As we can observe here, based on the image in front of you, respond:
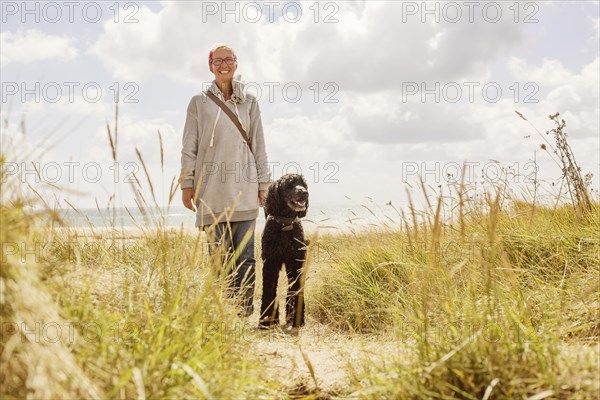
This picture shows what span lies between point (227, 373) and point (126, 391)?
48cm

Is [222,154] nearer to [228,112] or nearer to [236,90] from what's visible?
[228,112]

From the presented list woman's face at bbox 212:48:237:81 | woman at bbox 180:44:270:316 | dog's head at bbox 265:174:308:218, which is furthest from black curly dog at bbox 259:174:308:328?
woman's face at bbox 212:48:237:81

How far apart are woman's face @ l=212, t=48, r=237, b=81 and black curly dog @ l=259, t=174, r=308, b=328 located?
1176mm

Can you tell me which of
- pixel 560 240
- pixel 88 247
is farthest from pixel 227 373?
pixel 560 240

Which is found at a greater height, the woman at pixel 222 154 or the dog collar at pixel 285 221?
the woman at pixel 222 154

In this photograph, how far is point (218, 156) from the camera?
5156 millimetres

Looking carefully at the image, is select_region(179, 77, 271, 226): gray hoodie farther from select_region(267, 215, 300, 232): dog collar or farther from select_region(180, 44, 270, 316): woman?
select_region(267, 215, 300, 232): dog collar

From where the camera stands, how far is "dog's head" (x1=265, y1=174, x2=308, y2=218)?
5.08m

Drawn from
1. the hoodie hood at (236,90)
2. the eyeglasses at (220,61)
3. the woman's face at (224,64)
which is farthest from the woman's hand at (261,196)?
the eyeglasses at (220,61)

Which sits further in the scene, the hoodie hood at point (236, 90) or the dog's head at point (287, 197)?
the hoodie hood at point (236, 90)

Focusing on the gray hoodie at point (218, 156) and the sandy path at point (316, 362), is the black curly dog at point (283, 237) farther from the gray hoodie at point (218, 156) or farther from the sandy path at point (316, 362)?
the sandy path at point (316, 362)

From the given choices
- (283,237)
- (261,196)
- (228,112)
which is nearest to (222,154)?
(228,112)

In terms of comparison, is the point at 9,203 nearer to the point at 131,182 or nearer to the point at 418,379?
the point at 131,182

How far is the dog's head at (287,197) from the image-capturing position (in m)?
5.08
